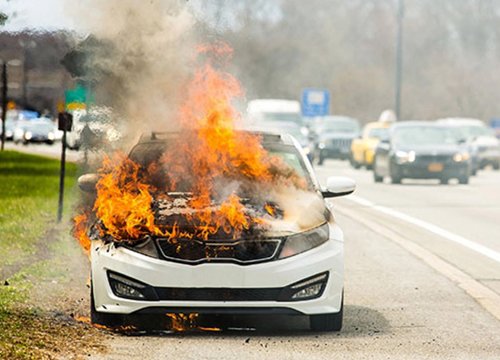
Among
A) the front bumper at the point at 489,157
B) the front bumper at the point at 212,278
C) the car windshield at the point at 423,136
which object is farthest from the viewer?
the front bumper at the point at 489,157

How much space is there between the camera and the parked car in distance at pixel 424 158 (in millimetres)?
38125

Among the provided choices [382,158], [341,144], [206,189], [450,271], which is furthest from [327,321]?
[341,144]

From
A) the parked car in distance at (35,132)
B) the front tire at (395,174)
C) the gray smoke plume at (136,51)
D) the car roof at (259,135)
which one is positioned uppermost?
the gray smoke plume at (136,51)

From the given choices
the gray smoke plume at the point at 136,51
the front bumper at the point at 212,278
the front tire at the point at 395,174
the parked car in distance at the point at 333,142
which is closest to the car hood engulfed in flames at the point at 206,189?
the front bumper at the point at 212,278

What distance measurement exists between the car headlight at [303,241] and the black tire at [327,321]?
1.61ft

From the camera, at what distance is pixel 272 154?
12094 millimetres

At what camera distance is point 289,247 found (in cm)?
1026

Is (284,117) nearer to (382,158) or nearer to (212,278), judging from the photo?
(382,158)

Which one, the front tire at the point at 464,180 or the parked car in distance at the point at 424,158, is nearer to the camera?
the parked car in distance at the point at 424,158

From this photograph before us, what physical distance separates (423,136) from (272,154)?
2782 cm

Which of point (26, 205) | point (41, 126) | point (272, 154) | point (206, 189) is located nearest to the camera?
point (206, 189)

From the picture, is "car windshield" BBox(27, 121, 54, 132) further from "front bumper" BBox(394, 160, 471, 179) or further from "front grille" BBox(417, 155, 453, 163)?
"front grille" BBox(417, 155, 453, 163)

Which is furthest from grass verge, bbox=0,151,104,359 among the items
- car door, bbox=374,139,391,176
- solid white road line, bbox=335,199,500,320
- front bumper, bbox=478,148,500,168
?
front bumper, bbox=478,148,500,168

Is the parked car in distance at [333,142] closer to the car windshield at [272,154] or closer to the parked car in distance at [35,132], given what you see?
the parked car in distance at [35,132]
